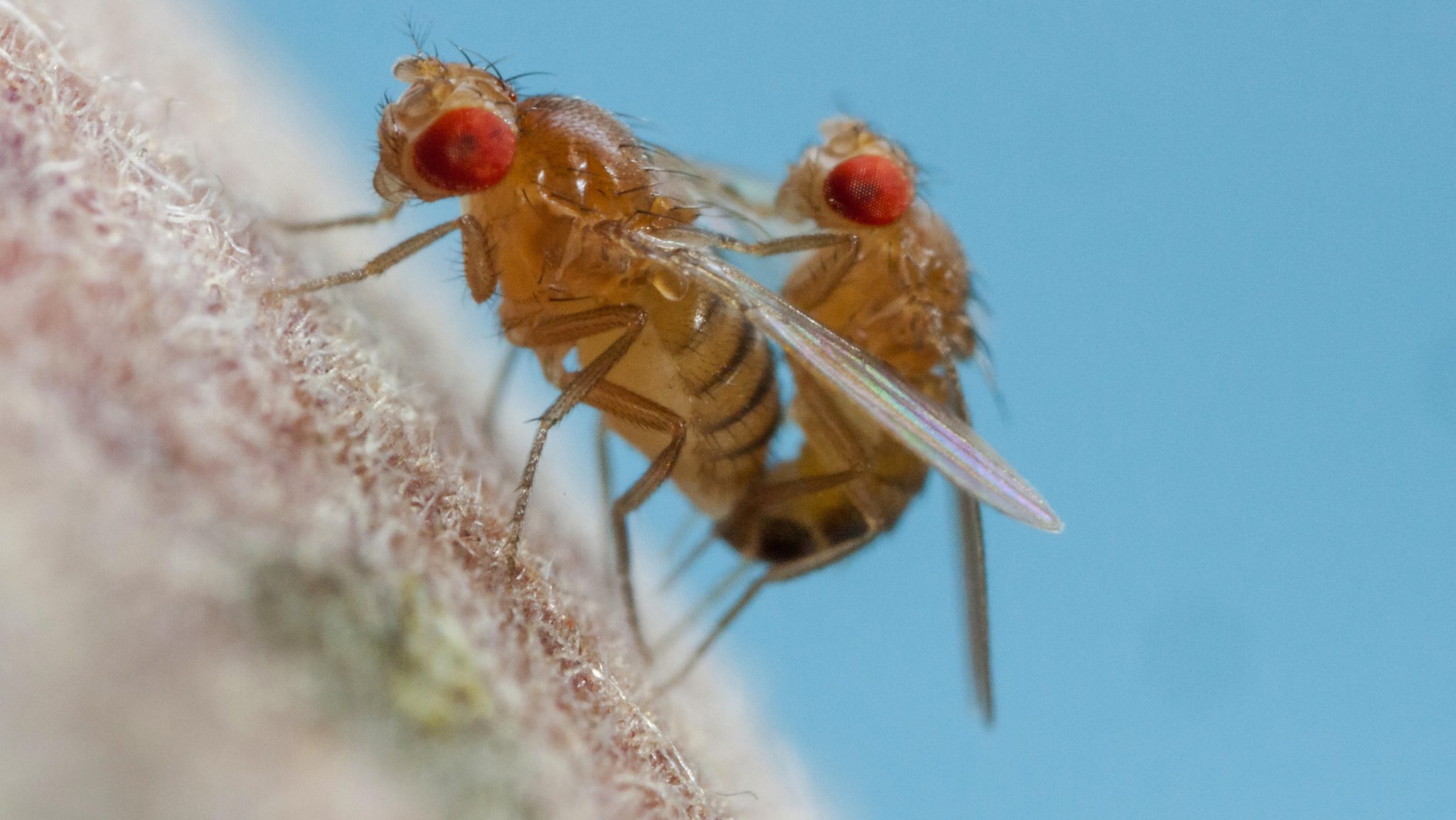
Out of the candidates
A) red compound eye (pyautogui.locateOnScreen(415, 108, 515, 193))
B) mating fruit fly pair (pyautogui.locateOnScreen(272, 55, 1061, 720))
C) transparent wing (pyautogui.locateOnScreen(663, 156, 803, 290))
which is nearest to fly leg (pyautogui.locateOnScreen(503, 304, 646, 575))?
mating fruit fly pair (pyautogui.locateOnScreen(272, 55, 1061, 720))

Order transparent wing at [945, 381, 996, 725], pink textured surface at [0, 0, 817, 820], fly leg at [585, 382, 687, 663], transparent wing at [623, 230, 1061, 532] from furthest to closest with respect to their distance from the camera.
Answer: transparent wing at [945, 381, 996, 725], fly leg at [585, 382, 687, 663], transparent wing at [623, 230, 1061, 532], pink textured surface at [0, 0, 817, 820]

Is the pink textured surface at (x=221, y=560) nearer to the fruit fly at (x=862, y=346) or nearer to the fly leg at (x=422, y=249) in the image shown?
the fly leg at (x=422, y=249)

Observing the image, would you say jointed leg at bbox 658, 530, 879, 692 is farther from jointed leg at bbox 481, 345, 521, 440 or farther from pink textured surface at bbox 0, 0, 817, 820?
pink textured surface at bbox 0, 0, 817, 820

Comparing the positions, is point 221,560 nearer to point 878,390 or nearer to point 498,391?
point 878,390

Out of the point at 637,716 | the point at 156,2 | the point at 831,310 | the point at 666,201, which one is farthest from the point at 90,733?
the point at 156,2

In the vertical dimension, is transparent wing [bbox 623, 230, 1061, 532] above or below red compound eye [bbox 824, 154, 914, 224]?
below

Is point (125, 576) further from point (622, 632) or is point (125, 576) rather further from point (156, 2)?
point (156, 2)

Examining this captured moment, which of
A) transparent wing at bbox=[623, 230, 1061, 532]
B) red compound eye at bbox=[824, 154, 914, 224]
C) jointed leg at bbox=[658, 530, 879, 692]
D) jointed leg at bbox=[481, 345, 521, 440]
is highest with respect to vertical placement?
red compound eye at bbox=[824, 154, 914, 224]
